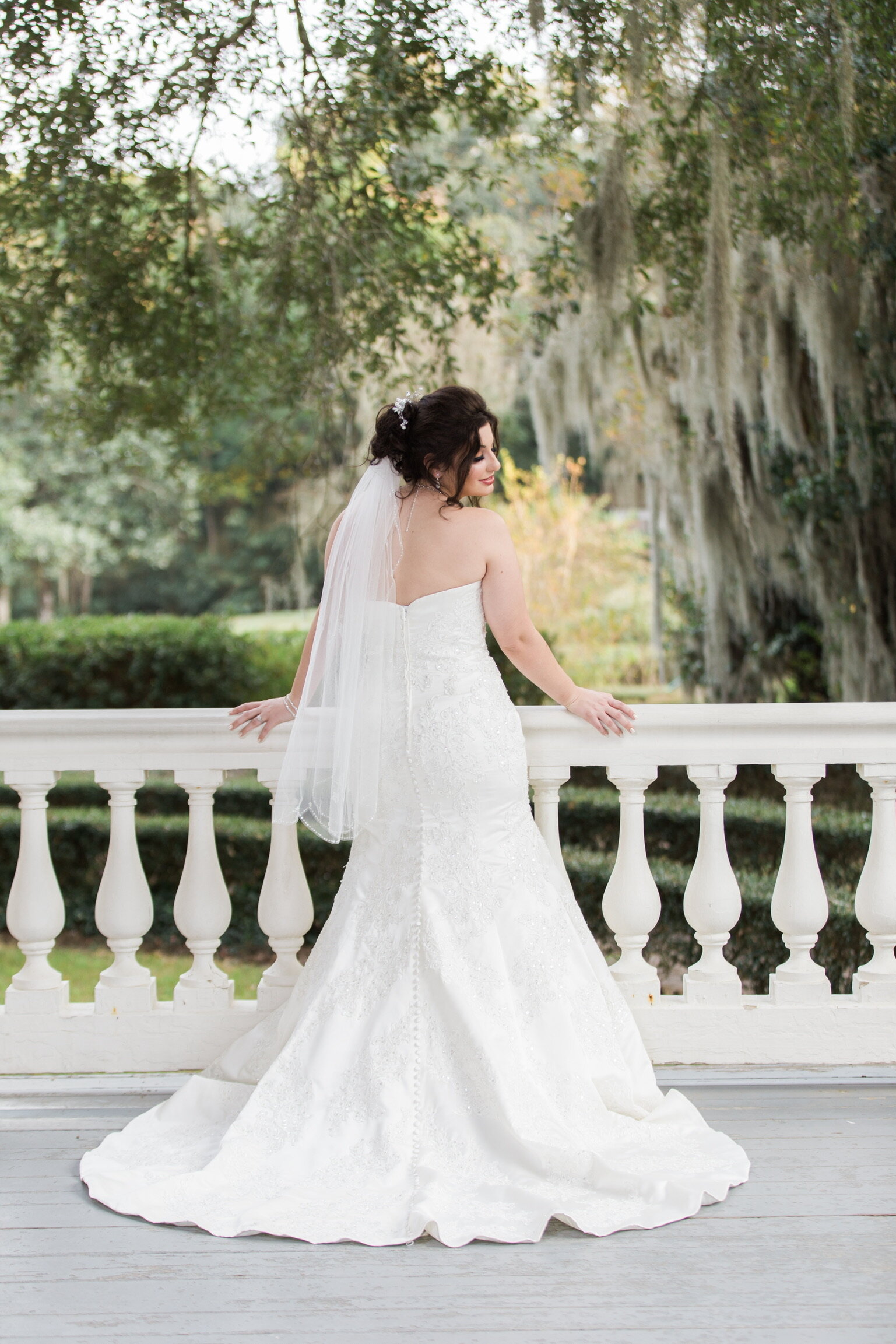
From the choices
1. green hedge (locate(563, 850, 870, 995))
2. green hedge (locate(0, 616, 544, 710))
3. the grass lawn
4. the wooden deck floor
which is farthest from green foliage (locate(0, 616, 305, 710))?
the wooden deck floor

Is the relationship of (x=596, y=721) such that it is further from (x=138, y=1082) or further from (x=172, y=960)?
(x=172, y=960)

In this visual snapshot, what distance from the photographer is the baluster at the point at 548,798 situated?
2812mm

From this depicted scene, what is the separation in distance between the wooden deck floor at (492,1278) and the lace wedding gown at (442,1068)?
6 centimetres

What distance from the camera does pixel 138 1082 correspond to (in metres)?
2.83

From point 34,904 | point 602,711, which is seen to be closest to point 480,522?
point 602,711

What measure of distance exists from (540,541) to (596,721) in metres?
12.4

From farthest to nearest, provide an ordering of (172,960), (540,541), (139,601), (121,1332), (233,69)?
(139,601) → (540,541) → (172,960) → (233,69) → (121,1332)

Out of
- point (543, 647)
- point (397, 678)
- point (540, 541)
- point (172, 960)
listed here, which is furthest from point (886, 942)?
point (540, 541)

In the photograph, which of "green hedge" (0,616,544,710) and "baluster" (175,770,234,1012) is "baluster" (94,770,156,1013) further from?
"green hedge" (0,616,544,710)

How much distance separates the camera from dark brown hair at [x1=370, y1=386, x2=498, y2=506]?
2.57 m

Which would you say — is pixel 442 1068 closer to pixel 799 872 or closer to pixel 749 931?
pixel 799 872

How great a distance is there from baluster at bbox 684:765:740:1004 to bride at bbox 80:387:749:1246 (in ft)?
1.00

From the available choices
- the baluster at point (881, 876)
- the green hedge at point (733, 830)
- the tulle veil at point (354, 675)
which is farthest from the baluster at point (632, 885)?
the green hedge at point (733, 830)

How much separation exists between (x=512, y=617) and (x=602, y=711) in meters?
0.35
